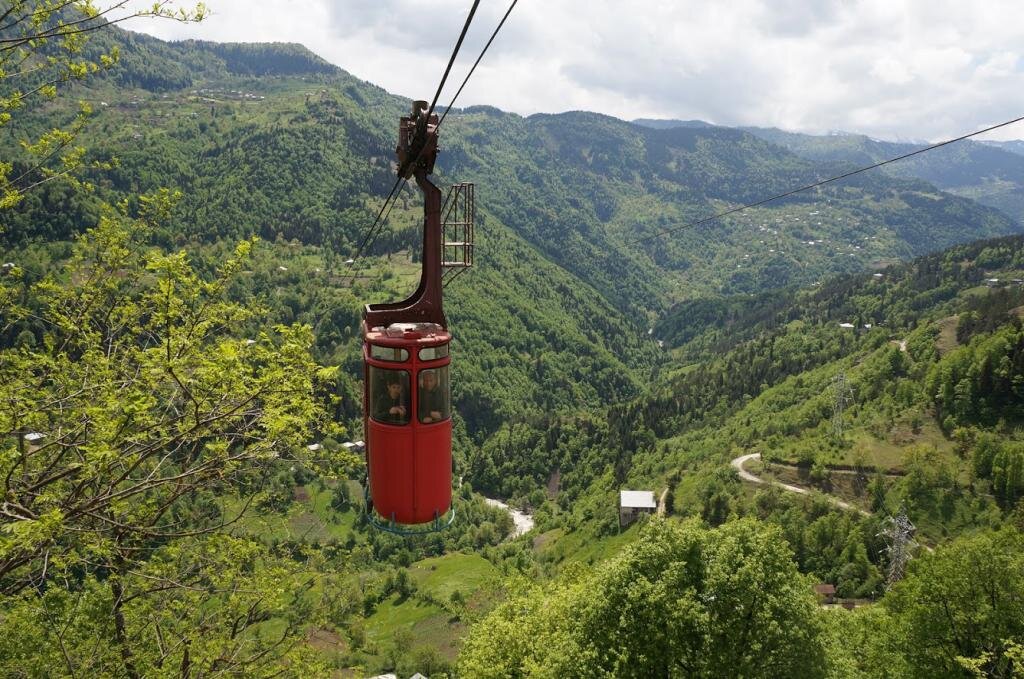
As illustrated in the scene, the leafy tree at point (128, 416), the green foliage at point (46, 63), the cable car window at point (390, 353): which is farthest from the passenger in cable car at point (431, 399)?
the green foliage at point (46, 63)

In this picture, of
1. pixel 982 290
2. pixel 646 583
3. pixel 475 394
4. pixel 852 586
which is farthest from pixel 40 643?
pixel 982 290

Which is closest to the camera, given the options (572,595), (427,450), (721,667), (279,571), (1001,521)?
(427,450)

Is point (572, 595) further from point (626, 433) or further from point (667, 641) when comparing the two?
point (626, 433)

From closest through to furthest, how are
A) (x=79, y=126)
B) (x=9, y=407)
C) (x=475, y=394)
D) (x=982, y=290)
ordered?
(x=9, y=407) < (x=79, y=126) < (x=982, y=290) < (x=475, y=394)

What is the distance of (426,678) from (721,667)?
1895 inches

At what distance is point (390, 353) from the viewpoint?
46.1 feet

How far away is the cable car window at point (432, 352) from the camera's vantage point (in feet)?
46.2

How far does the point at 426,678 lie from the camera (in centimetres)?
6375

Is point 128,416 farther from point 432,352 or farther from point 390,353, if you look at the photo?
point 432,352

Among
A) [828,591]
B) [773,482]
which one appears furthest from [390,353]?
[773,482]

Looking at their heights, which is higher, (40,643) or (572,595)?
(40,643)

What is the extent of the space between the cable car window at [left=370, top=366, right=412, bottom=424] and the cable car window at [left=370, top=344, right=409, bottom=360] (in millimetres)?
331

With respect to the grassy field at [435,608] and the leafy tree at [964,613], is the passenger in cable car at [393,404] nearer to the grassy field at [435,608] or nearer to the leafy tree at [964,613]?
the leafy tree at [964,613]

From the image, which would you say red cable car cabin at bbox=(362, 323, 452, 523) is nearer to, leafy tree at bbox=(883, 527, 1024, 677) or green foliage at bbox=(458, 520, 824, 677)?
green foliage at bbox=(458, 520, 824, 677)
